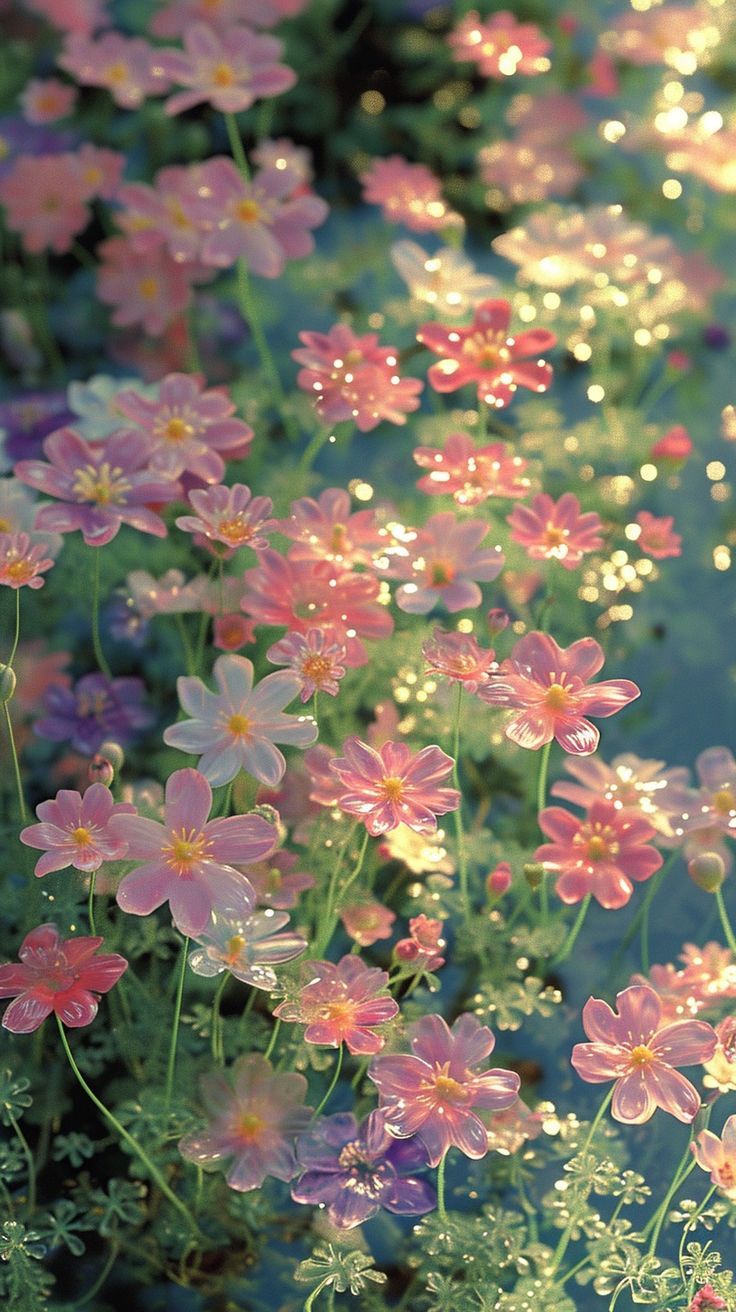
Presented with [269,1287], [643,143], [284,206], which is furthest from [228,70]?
[269,1287]

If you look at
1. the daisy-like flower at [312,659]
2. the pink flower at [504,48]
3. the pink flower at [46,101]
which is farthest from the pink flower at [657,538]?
the pink flower at [46,101]

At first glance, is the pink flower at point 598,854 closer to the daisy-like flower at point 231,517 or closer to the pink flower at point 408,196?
the daisy-like flower at point 231,517

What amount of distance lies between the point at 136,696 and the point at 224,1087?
0.34 meters

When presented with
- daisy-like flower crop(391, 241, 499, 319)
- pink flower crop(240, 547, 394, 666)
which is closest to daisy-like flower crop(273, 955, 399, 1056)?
pink flower crop(240, 547, 394, 666)

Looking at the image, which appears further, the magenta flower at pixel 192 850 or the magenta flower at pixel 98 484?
the magenta flower at pixel 98 484

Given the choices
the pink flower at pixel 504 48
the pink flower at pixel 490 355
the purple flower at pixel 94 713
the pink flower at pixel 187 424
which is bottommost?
the purple flower at pixel 94 713

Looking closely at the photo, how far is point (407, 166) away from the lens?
165 centimetres

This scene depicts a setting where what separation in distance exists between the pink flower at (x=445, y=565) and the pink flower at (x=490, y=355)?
0.16 m

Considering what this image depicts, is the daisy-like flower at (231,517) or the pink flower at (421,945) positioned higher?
the daisy-like flower at (231,517)

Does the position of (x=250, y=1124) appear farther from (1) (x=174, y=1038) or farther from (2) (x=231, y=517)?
(2) (x=231, y=517)

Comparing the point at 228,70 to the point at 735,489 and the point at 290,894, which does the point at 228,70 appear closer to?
the point at 735,489

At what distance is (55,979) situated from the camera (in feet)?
3.03

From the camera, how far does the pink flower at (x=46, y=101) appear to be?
1654mm

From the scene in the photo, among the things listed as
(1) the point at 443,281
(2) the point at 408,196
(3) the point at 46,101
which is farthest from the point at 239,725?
(3) the point at 46,101
